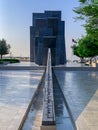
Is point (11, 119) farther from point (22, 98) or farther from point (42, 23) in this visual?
point (42, 23)

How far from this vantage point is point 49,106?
20.2ft

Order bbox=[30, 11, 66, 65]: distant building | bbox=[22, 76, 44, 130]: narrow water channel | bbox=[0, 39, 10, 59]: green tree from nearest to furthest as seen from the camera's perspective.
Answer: bbox=[22, 76, 44, 130]: narrow water channel → bbox=[30, 11, 66, 65]: distant building → bbox=[0, 39, 10, 59]: green tree

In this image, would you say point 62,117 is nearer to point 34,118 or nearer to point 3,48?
point 34,118

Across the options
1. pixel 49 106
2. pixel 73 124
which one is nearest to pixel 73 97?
pixel 73 124

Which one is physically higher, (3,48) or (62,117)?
(3,48)

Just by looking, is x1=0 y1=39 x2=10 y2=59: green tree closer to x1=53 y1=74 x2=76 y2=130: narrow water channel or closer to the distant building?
the distant building

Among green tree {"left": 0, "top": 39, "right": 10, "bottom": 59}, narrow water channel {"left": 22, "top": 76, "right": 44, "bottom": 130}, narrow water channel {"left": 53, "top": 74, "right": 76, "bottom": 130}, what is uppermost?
green tree {"left": 0, "top": 39, "right": 10, "bottom": 59}

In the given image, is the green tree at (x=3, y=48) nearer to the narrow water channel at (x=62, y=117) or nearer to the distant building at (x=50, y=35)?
the distant building at (x=50, y=35)

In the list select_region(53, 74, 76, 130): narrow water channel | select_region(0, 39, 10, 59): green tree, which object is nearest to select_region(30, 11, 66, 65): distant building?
select_region(0, 39, 10, 59): green tree

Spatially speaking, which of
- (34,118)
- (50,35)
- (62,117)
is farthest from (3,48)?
(34,118)

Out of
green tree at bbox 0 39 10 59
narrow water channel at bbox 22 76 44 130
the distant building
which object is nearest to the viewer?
narrow water channel at bbox 22 76 44 130

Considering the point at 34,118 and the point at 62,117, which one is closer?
the point at 34,118

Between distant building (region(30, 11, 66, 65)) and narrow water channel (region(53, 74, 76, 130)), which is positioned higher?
distant building (region(30, 11, 66, 65))

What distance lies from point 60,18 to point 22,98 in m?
37.2
